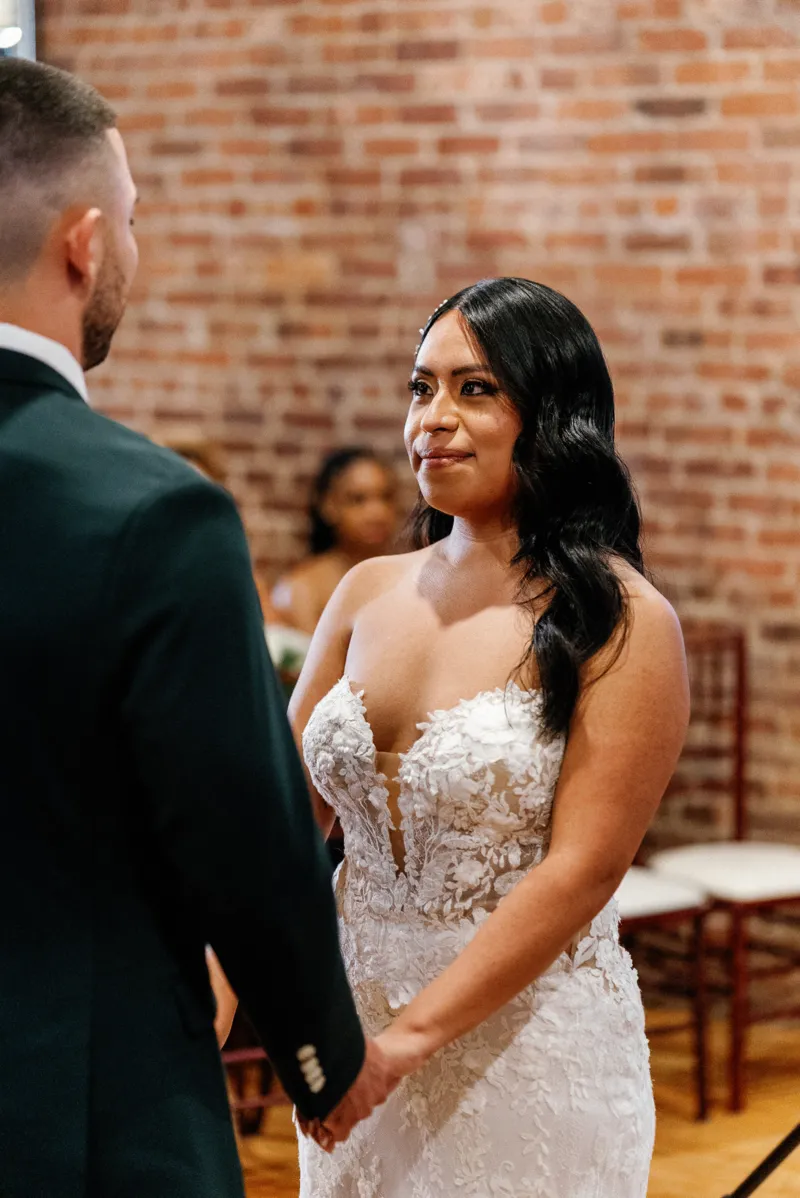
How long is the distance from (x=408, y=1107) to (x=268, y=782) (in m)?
0.83

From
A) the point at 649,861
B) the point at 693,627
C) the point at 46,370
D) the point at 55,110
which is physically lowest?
the point at 649,861

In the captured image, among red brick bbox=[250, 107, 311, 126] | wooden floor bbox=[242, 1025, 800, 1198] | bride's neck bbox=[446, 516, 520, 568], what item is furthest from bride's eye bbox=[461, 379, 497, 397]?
red brick bbox=[250, 107, 311, 126]

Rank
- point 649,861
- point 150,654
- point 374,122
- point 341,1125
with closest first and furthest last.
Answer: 1. point 150,654
2. point 341,1125
3. point 649,861
4. point 374,122

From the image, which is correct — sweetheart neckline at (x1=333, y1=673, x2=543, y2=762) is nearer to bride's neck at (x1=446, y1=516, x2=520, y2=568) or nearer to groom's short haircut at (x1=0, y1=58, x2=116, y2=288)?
bride's neck at (x1=446, y1=516, x2=520, y2=568)

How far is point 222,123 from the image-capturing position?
5.17 m

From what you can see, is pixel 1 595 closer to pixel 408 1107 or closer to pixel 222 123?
pixel 408 1107

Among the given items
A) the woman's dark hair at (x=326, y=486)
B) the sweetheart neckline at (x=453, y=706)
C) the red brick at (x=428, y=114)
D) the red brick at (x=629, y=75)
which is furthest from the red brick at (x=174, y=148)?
the sweetheart neckline at (x=453, y=706)

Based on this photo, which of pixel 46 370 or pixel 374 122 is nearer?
pixel 46 370

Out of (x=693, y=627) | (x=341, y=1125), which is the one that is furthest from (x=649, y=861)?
(x=341, y=1125)

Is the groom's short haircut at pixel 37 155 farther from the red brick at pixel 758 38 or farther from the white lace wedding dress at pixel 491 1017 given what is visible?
the red brick at pixel 758 38

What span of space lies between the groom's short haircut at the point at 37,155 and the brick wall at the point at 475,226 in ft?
11.5

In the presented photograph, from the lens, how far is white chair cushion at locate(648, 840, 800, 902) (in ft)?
13.8

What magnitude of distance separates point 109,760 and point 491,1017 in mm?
871

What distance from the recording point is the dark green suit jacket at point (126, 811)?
52.1 inches
